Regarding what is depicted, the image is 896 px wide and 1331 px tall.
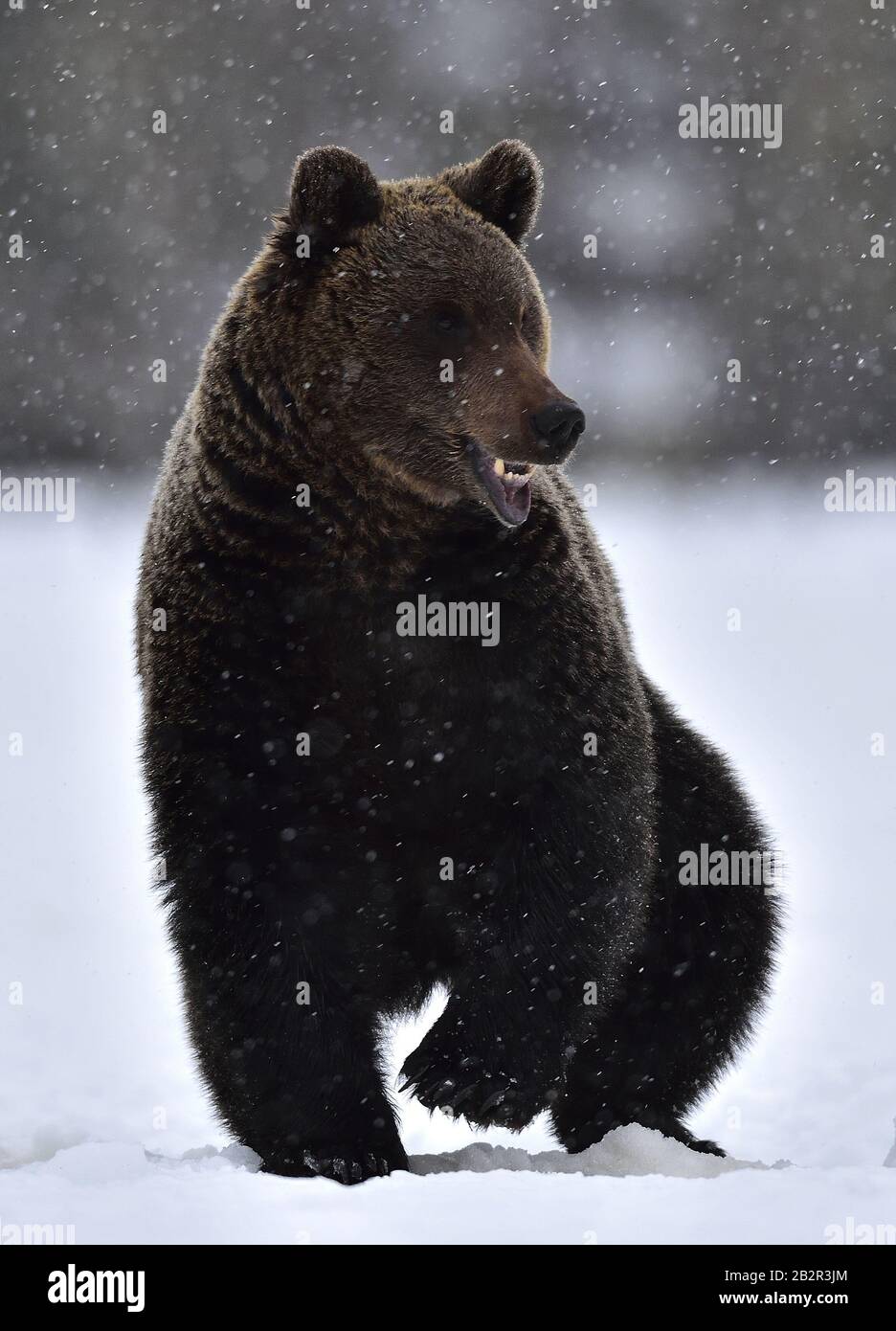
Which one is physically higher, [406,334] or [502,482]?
[406,334]

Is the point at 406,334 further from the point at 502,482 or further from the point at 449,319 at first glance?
the point at 502,482

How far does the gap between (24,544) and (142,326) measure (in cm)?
239

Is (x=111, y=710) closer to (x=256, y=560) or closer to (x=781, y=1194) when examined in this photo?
(x=256, y=560)

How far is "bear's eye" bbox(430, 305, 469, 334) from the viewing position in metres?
4.34

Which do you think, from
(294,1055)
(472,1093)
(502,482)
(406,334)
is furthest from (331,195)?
(472,1093)

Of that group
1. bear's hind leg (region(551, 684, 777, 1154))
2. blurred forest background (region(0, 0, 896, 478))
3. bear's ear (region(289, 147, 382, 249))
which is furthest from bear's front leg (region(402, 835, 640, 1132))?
blurred forest background (region(0, 0, 896, 478))

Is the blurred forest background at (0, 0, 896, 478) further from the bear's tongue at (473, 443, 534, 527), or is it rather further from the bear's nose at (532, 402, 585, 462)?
the bear's nose at (532, 402, 585, 462)

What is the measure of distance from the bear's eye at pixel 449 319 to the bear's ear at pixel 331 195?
349mm

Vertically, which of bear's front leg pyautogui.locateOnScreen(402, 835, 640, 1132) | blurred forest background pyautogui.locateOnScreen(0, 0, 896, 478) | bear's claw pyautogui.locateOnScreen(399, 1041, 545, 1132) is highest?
blurred forest background pyautogui.locateOnScreen(0, 0, 896, 478)

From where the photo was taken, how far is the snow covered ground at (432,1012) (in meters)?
3.77

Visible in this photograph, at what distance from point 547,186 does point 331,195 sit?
478 inches

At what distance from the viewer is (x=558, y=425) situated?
13.3ft

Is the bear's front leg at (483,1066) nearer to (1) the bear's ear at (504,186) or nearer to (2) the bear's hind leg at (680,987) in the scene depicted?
(2) the bear's hind leg at (680,987)

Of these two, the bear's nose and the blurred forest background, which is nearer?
the bear's nose
